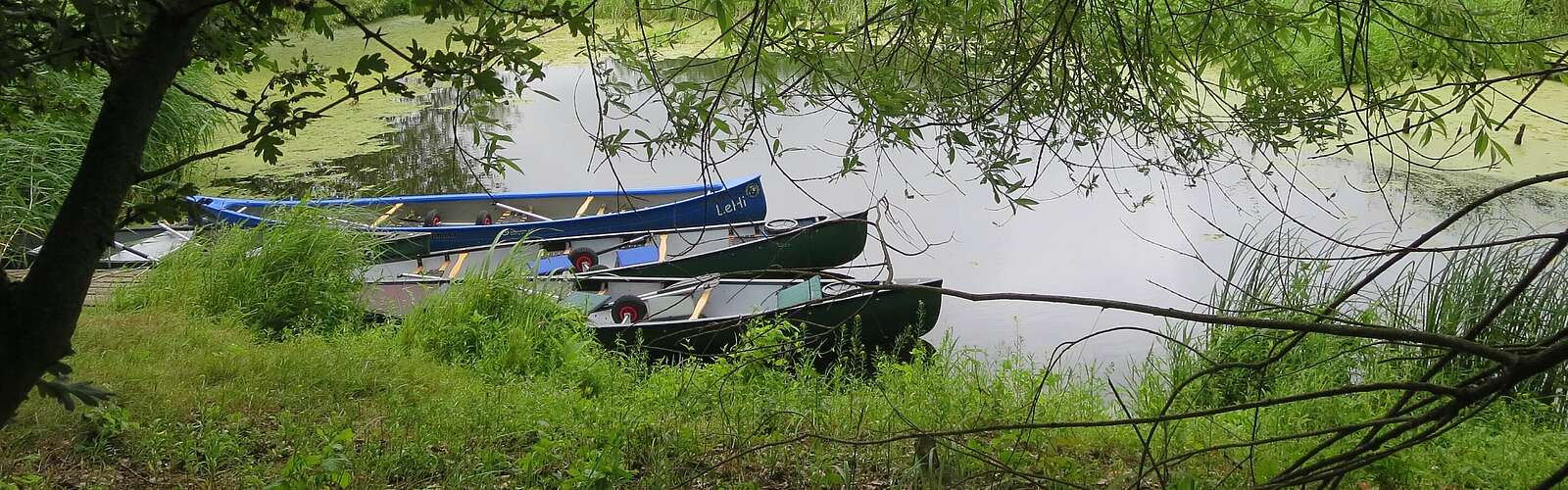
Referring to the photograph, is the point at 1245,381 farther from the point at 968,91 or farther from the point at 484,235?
the point at 484,235

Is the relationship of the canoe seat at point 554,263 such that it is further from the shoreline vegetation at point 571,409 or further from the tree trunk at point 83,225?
the tree trunk at point 83,225

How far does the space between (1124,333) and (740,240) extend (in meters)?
2.68

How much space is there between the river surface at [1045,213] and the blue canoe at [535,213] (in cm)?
45

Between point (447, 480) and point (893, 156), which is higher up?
point (893, 156)

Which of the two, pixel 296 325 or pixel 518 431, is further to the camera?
pixel 296 325

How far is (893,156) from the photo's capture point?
387 inches

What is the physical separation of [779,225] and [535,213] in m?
2.47

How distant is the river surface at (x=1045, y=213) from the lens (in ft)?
22.9

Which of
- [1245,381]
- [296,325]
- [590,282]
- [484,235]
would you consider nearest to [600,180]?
[484,235]

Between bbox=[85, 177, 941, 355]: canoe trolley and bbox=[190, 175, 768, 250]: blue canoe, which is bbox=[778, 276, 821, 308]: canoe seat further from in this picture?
bbox=[190, 175, 768, 250]: blue canoe

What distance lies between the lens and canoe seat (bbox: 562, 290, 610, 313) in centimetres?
634

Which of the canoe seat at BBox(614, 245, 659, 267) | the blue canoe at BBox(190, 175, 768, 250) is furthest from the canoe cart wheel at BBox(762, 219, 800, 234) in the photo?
the canoe seat at BBox(614, 245, 659, 267)

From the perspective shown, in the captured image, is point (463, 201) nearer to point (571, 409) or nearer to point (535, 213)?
point (535, 213)

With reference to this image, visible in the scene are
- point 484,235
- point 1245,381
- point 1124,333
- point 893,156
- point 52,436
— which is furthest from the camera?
point 893,156
